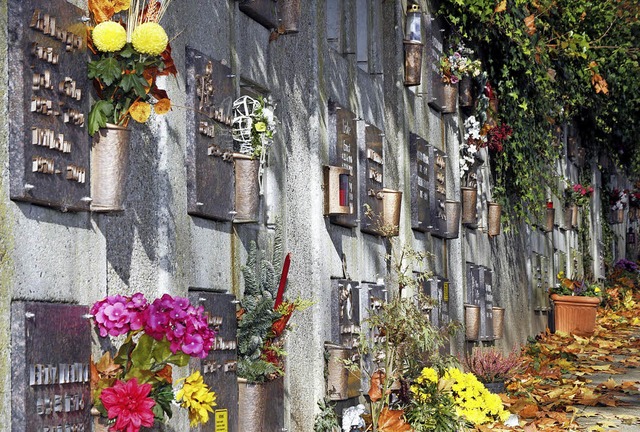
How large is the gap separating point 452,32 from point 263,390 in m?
6.13

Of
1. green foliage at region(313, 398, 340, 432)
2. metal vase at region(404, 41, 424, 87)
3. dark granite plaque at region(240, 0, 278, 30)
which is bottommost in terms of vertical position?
green foliage at region(313, 398, 340, 432)

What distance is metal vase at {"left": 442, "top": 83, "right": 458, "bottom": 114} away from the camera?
35.8 feet

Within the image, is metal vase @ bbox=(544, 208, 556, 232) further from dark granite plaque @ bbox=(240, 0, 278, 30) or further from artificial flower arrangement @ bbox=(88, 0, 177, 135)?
artificial flower arrangement @ bbox=(88, 0, 177, 135)

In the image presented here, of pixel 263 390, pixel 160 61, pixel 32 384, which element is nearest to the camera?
pixel 32 384

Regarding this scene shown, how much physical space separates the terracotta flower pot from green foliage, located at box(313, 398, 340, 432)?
30.6ft

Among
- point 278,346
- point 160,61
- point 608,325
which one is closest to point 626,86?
point 608,325

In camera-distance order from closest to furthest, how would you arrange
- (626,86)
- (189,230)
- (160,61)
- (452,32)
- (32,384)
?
(32,384), (160,61), (189,230), (452,32), (626,86)

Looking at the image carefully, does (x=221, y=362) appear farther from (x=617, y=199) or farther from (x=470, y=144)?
(x=617, y=199)

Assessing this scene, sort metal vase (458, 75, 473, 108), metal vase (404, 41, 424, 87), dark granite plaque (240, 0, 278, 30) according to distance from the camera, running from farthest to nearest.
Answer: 1. metal vase (458, 75, 473, 108)
2. metal vase (404, 41, 424, 87)
3. dark granite plaque (240, 0, 278, 30)

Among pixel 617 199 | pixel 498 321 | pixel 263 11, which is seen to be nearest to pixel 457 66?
pixel 498 321

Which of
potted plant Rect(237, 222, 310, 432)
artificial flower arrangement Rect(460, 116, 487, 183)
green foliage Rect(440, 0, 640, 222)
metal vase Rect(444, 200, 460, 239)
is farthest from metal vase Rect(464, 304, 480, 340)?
potted plant Rect(237, 222, 310, 432)

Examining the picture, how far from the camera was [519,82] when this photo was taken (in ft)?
41.9

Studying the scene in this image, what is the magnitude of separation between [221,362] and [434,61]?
18.1 feet

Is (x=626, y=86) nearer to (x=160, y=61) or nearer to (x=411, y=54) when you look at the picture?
(x=411, y=54)
